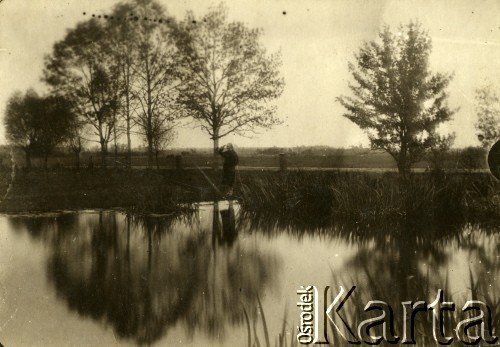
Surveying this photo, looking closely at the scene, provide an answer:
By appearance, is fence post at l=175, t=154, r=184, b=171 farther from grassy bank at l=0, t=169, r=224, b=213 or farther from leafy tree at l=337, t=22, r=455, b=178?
leafy tree at l=337, t=22, r=455, b=178

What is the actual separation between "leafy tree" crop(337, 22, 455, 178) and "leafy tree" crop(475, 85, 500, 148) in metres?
0.17

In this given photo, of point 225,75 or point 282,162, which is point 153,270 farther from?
point 225,75

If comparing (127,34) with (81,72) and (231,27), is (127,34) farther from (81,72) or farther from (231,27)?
(231,27)

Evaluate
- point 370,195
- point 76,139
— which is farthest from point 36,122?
point 370,195

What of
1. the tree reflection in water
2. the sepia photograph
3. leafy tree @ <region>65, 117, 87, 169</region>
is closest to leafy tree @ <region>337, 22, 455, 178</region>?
the sepia photograph

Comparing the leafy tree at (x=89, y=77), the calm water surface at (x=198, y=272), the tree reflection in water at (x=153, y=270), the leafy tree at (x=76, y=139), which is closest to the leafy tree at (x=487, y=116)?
the calm water surface at (x=198, y=272)

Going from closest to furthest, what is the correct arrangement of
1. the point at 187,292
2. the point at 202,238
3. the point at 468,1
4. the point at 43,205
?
1. the point at 187,292
2. the point at 468,1
3. the point at 202,238
4. the point at 43,205

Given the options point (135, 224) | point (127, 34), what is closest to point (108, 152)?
point (135, 224)

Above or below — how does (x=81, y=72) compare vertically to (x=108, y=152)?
above

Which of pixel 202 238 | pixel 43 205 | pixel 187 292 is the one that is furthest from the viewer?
pixel 43 205

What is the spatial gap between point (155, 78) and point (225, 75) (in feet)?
1.51

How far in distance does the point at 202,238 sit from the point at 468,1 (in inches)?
88.4

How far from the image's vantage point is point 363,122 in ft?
9.13

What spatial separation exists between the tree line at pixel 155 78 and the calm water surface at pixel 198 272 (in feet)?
1.94
